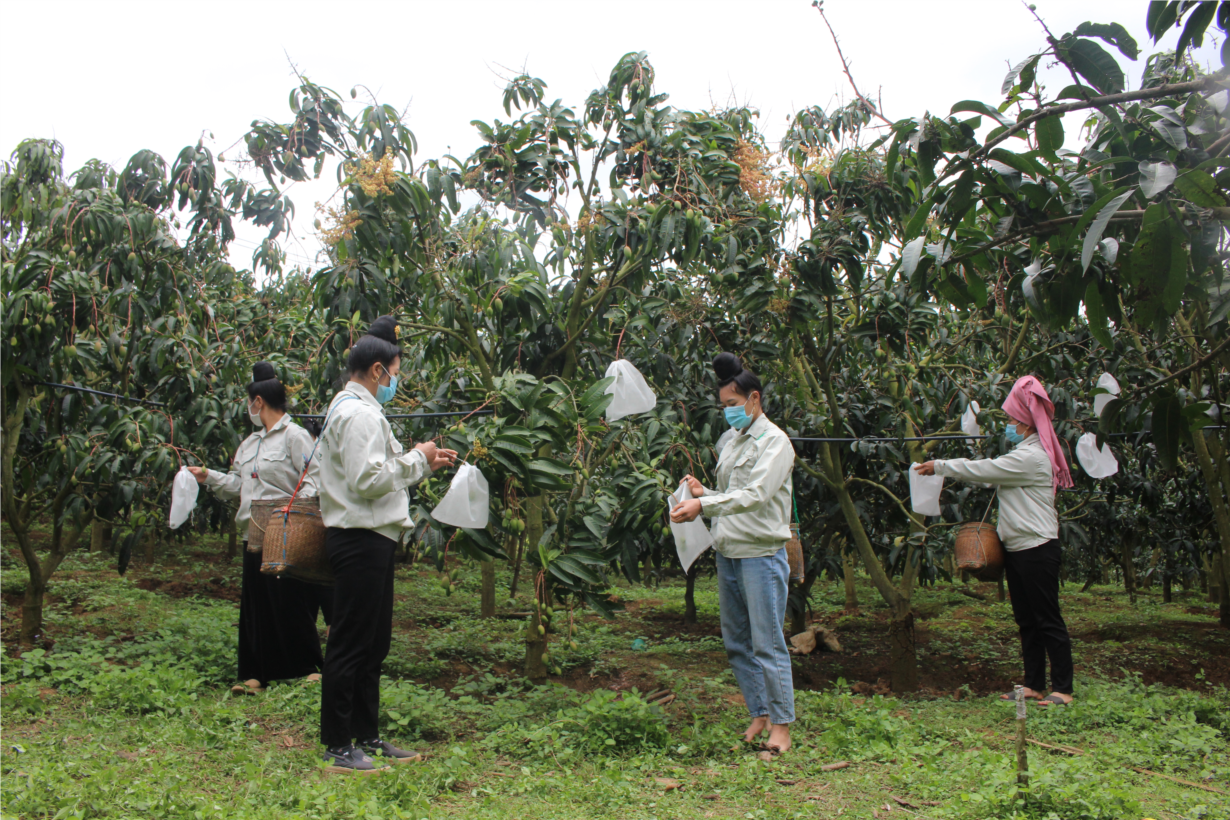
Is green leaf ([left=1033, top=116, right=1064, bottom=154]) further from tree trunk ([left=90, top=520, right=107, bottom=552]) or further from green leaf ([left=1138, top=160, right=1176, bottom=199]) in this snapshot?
tree trunk ([left=90, top=520, right=107, bottom=552])

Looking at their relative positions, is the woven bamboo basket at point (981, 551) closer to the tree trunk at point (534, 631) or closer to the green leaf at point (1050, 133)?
the tree trunk at point (534, 631)

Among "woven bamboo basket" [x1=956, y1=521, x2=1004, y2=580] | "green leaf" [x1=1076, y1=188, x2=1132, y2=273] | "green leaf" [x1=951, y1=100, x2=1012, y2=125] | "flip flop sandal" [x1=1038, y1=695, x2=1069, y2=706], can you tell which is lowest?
"flip flop sandal" [x1=1038, y1=695, x2=1069, y2=706]

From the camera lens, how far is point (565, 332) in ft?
13.1

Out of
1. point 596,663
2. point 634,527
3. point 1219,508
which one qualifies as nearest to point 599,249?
point 634,527

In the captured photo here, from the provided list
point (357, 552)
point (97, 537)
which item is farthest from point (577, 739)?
point (97, 537)

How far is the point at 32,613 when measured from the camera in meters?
4.39

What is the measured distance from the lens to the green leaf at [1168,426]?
77.3 inches

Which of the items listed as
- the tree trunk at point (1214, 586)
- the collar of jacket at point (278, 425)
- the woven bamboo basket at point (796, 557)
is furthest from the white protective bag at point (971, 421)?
the tree trunk at point (1214, 586)

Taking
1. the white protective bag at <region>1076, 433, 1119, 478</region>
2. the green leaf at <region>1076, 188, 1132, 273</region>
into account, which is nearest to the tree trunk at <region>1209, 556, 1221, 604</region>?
the white protective bag at <region>1076, 433, 1119, 478</region>

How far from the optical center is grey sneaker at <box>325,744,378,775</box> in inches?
101

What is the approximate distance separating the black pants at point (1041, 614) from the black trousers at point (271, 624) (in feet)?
10.1

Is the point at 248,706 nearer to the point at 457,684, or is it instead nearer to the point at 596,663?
the point at 457,684

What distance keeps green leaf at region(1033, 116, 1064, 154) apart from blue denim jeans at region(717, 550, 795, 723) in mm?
1614

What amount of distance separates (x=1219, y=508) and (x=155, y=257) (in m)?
6.51
